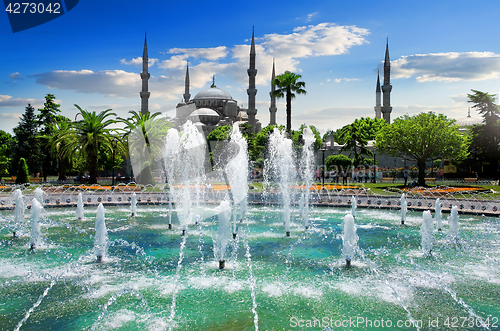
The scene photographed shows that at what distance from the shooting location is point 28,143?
1558 inches

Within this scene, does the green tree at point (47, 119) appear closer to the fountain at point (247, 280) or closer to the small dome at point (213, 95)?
the fountain at point (247, 280)

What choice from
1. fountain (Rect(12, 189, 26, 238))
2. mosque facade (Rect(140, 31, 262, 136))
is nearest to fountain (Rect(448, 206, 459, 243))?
fountain (Rect(12, 189, 26, 238))

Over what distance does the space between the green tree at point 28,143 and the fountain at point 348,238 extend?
128 feet

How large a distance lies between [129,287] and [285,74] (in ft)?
81.1

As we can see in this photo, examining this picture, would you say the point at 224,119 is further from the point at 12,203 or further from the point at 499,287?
the point at 499,287

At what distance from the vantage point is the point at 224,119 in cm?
6900

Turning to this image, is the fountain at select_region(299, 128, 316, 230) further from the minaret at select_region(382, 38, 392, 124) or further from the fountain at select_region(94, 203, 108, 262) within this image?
the minaret at select_region(382, 38, 392, 124)

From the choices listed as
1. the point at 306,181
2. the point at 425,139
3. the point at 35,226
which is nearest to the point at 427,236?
the point at 306,181

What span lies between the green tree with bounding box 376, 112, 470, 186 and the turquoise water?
15591 millimetres

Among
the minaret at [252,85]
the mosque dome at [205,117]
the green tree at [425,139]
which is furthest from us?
the mosque dome at [205,117]

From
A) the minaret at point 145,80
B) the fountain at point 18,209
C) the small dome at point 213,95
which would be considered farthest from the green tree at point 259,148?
the fountain at point 18,209

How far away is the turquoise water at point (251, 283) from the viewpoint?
496 centimetres

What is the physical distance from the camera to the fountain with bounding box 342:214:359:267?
7270mm

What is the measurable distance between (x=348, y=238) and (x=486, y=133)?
30.5 m
